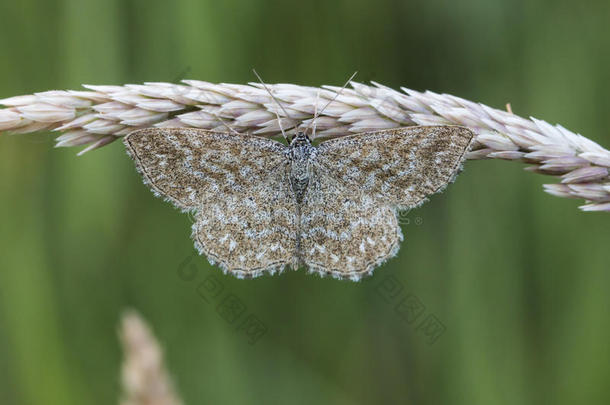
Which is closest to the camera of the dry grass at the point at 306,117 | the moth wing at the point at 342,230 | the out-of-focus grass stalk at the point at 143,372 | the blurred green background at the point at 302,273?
the out-of-focus grass stalk at the point at 143,372

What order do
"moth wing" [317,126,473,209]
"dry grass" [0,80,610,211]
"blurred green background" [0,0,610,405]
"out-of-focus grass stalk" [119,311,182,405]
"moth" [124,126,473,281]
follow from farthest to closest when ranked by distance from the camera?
"blurred green background" [0,0,610,405] → "moth" [124,126,473,281] → "moth wing" [317,126,473,209] → "dry grass" [0,80,610,211] → "out-of-focus grass stalk" [119,311,182,405]

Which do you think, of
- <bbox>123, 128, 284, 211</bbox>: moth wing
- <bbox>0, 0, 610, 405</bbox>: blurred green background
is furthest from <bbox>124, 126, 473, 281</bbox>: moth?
<bbox>0, 0, 610, 405</bbox>: blurred green background

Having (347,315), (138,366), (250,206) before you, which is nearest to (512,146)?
(250,206)

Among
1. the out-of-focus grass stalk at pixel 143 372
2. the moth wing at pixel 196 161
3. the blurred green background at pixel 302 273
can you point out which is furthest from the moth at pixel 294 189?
the blurred green background at pixel 302 273

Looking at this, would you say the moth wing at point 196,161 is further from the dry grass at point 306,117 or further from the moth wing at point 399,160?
the moth wing at point 399,160

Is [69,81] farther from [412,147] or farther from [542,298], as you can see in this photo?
[542,298]

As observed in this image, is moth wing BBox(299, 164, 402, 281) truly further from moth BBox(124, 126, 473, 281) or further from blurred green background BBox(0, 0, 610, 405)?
blurred green background BBox(0, 0, 610, 405)

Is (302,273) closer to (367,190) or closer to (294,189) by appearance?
(294,189)
